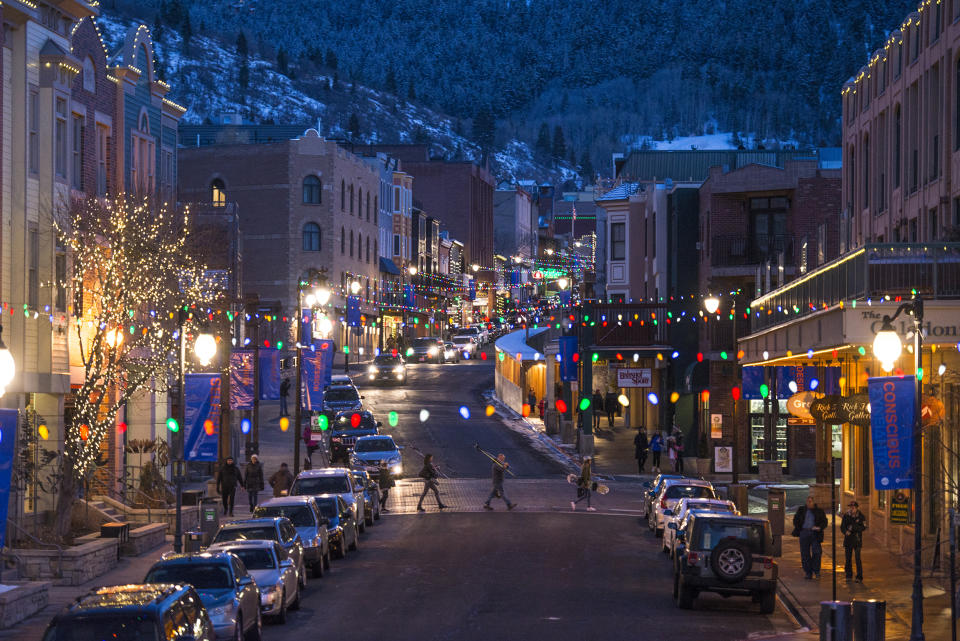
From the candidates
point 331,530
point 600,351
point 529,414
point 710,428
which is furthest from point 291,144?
point 331,530

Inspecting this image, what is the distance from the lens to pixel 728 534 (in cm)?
2352

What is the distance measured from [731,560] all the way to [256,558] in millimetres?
7924

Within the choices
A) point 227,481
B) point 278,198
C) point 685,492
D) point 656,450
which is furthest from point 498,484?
point 278,198

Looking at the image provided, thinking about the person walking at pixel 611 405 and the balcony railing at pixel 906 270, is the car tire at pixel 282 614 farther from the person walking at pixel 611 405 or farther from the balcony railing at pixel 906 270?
the person walking at pixel 611 405

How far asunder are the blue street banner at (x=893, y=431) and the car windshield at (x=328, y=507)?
523 inches

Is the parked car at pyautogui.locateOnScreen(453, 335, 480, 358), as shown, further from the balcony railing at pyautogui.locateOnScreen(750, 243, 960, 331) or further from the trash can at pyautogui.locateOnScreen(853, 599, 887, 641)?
the trash can at pyautogui.locateOnScreen(853, 599, 887, 641)

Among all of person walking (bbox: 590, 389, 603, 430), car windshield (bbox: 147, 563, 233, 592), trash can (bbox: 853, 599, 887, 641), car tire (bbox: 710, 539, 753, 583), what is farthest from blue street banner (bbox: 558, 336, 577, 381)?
trash can (bbox: 853, 599, 887, 641)

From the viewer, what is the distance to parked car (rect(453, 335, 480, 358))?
322 feet

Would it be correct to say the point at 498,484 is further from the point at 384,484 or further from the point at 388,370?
the point at 388,370

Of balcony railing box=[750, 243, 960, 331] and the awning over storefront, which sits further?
the awning over storefront

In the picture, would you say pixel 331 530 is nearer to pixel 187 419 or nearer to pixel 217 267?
pixel 187 419

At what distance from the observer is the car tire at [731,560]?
2320 cm

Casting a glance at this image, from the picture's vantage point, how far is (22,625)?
21312mm

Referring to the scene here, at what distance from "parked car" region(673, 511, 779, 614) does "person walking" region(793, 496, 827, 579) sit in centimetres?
373
